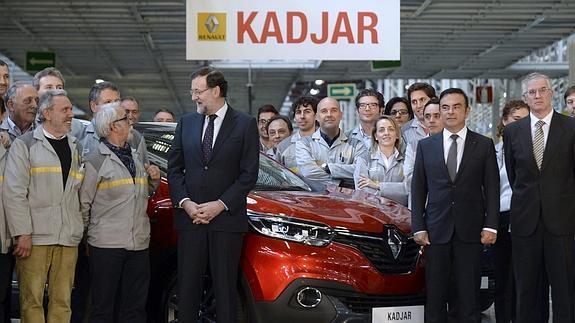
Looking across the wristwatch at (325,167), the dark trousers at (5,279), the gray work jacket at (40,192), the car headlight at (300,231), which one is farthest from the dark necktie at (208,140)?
the wristwatch at (325,167)

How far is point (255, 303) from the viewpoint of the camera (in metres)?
5.09

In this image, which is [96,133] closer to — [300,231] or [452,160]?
[300,231]

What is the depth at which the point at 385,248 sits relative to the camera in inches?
211

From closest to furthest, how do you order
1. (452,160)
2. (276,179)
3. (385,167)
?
(452,160) → (276,179) → (385,167)

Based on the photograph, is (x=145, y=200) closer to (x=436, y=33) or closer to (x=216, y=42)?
(x=216, y=42)

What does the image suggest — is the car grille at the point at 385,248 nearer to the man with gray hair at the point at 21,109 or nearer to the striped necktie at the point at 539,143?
the striped necktie at the point at 539,143

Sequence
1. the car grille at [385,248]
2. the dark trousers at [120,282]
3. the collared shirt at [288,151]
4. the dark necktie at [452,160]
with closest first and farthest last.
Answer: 1. the car grille at [385,248]
2. the dark trousers at [120,282]
3. the dark necktie at [452,160]
4. the collared shirt at [288,151]

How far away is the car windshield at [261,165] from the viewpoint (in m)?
6.01

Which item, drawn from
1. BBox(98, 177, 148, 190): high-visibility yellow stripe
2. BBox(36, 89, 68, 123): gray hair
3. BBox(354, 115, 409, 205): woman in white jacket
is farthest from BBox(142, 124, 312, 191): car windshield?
BBox(36, 89, 68, 123): gray hair

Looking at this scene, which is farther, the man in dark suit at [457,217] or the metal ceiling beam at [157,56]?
the metal ceiling beam at [157,56]

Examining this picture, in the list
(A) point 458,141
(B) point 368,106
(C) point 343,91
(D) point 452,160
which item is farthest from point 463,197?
(C) point 343,91

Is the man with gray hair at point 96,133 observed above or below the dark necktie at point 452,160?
above

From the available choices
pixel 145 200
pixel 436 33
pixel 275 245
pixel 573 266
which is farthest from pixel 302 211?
pixel 436 33

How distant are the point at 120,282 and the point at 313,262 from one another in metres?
1.33
